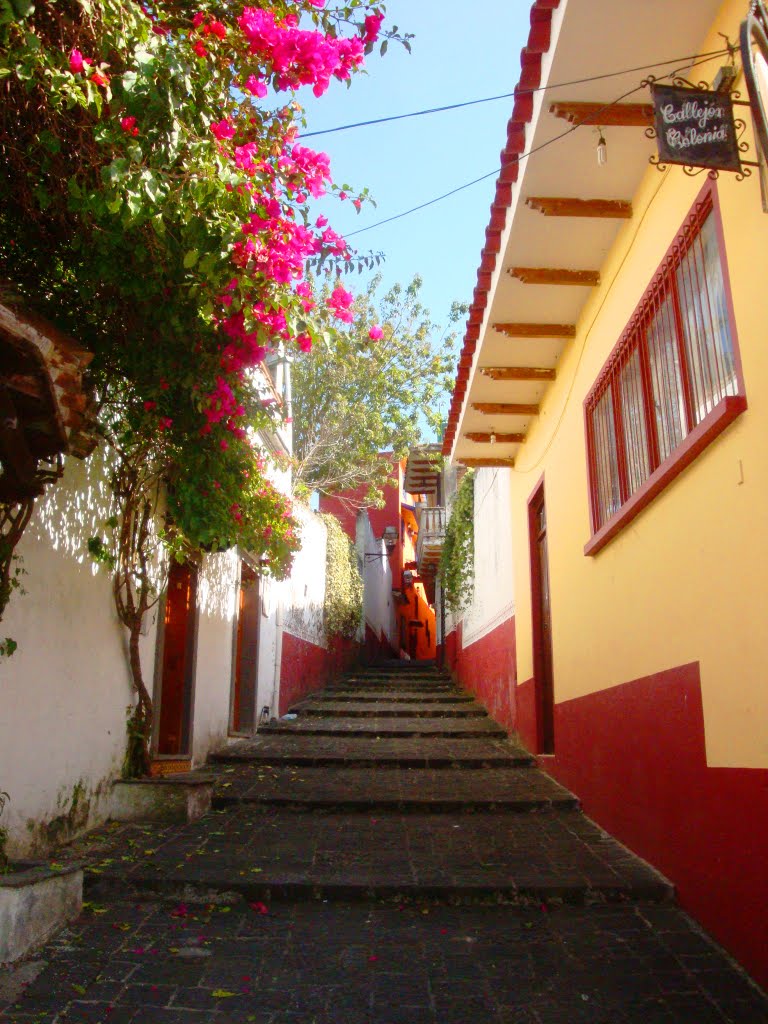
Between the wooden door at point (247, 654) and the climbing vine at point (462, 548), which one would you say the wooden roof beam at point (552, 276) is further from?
the climbing vine at point (462, 548)

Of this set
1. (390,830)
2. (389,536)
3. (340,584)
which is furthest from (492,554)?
(389,536)

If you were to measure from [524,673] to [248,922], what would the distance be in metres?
4.78

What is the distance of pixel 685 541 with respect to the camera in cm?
386

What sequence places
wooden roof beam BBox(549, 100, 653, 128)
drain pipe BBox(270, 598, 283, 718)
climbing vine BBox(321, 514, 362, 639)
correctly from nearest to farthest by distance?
wooden roof beam BBox(549, 100, 653, 128) → drain pipe BBox(270, 598, 283, 718) → climbing vine BBox(321, 514, 362, 639)

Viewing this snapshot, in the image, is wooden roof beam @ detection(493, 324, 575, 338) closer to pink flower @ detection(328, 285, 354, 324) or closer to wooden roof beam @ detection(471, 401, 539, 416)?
wooden roof beam @ detection(471, 401, 539, 416)

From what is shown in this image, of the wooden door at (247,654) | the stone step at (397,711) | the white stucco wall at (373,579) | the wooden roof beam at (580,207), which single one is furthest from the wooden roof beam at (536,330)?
the white stucco wall at (373,579)

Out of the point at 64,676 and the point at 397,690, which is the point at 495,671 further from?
the point at 64,676

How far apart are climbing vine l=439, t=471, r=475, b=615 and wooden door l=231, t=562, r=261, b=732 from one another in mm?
3966

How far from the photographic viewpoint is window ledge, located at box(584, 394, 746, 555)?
3.25 m

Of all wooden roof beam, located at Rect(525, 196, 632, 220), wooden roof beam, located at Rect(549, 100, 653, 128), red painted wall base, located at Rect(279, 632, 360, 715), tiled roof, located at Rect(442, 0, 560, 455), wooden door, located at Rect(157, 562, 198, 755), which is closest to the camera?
tiled roof, located at Rect(442, 0, 560, 455)

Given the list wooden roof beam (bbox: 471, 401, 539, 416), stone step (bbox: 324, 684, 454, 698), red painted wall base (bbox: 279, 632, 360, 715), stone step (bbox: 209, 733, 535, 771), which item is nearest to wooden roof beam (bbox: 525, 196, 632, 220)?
wooden roof beam (bbox: 471, 401, 539, 416)

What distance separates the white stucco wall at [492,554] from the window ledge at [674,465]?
382 centimetres

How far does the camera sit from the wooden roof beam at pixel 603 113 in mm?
3939

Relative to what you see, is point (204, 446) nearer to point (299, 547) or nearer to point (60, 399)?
point (60, 399)
